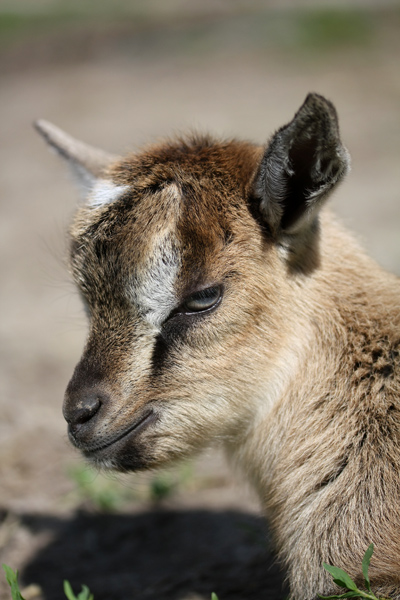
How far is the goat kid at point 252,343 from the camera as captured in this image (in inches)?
148

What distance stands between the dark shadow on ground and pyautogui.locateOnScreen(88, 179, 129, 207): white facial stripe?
2.37m

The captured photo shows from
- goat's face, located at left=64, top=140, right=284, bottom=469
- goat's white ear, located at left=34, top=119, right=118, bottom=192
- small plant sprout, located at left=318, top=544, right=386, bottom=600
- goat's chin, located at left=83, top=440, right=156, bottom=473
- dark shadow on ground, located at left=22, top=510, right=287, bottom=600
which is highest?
goat's white ear, located at left=34, top=119, right=118, bottom=192

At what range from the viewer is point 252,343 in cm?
397

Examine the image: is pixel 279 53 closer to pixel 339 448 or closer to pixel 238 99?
pixel 238 99

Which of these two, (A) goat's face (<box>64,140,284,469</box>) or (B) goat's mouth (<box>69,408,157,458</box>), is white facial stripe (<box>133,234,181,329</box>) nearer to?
(A) goat's face (<box>64,140,284,469</box>)

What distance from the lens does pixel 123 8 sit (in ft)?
91.7

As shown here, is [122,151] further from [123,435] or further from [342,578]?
[342,578]

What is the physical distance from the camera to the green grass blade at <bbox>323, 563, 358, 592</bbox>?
Answer: 10.7ft

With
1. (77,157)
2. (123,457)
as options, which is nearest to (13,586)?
(123,457)

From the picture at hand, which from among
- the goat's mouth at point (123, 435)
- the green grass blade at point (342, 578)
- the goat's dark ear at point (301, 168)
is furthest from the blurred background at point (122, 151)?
the goat's dark ear at point (301, 168)

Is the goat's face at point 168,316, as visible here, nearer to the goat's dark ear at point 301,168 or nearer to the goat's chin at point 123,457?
the goat's chin at point 123,457

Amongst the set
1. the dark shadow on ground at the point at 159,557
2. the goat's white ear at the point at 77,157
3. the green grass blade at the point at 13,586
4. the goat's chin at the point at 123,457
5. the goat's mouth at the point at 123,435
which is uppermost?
the goat's white ear at the point at 77,157

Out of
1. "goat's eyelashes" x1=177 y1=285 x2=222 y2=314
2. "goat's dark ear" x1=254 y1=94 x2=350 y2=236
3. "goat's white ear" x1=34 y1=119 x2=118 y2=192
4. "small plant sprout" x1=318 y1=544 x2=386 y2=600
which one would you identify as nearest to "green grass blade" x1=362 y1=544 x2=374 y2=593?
"small plant sprout" x1=318 y1=544 x2=386 y2=600

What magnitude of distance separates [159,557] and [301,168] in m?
3.19
